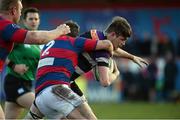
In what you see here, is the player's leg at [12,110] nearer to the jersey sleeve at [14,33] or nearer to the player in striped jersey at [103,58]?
the player in striped jersey at [103,58]

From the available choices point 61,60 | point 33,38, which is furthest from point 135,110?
point 33,38

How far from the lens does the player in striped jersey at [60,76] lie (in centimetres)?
823

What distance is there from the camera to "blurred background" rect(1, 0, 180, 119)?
23.1 metres

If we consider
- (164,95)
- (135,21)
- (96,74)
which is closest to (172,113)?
(164,95)

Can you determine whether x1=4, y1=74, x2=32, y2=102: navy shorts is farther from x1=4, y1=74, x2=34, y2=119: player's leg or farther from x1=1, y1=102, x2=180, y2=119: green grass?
x1=1, y1=102, x2=180, y2=119: green grass

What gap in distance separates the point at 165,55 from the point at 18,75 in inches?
499

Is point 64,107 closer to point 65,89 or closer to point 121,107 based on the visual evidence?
point 65,89

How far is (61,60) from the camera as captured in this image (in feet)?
27.5

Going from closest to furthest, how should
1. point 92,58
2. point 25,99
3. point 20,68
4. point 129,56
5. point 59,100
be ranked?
1. point 59,100
2. point 92,58
3. point 129,56
4. point 20,68
5. point 25,99

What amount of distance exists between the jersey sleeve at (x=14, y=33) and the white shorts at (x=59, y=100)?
2.42ft

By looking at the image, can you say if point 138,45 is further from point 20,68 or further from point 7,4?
point 7,4

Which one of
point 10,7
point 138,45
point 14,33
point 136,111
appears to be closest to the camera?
point 14,33

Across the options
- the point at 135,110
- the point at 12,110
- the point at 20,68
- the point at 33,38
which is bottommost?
the point at 135,110

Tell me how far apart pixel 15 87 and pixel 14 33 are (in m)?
3.50
